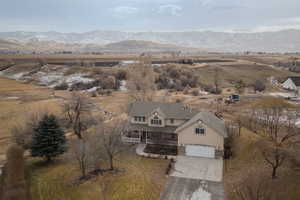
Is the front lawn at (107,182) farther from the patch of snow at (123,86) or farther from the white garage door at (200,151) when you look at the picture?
the patch of snow at (123,86)

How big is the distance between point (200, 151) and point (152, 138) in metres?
7.35

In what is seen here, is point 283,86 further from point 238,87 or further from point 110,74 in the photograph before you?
point 110,74

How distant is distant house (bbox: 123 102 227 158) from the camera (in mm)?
29000

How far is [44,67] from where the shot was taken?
12256 cm

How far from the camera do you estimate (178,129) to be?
29.5m

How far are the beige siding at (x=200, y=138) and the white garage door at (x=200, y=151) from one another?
50 cm

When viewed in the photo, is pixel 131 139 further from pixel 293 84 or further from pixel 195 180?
pixel 293 84

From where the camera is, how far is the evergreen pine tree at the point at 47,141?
2833 cm

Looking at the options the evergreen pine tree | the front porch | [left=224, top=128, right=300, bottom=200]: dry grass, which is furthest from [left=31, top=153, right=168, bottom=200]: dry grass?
[left=224, top=128, right=300, bottom=200]: dry grass

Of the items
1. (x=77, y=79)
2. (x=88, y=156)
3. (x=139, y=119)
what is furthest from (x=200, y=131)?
(x=77, y=79)

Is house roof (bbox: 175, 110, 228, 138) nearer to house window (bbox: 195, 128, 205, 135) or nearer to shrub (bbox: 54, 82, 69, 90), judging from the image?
house window (bbox: 195, 128, 205, 135)

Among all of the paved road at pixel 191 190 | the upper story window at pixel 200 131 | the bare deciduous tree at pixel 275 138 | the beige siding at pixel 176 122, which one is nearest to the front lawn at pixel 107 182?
the paved road at pixel 191 190

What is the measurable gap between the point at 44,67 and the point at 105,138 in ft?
359

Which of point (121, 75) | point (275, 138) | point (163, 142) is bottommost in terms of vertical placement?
point (163, 142)
